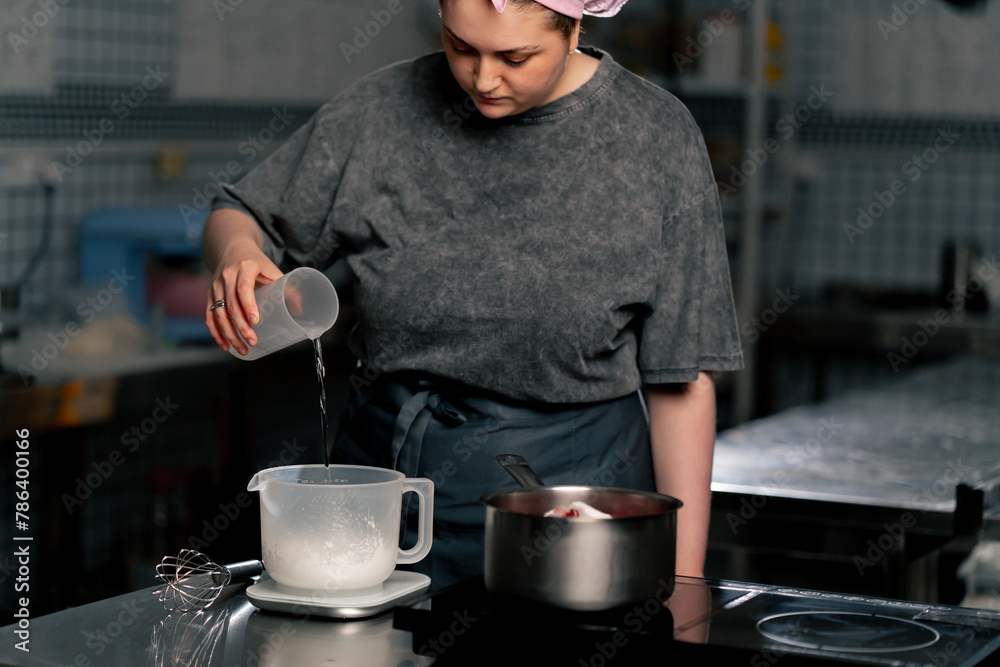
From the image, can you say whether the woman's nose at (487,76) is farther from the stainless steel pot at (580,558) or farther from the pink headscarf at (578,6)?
the stainless steel pot at (580,558)

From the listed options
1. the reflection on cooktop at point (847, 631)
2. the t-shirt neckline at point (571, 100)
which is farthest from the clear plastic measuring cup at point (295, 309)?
the reflection on cooktop at point (847, 631)

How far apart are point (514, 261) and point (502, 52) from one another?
23 centimetres

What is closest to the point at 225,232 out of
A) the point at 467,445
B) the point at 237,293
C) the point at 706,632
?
the point at 237,293

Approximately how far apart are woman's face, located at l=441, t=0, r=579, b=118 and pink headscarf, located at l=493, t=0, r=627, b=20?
1 centimetres

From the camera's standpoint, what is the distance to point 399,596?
3.21 feet

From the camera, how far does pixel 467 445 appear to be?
49.6 inches

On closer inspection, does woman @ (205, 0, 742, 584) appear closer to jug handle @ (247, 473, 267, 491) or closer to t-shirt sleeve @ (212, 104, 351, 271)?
t-shirt sleeve @ (212, 104, 351, 271)

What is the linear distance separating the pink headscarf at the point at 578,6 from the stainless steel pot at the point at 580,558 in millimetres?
518

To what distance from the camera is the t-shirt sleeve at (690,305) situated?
1.33 m

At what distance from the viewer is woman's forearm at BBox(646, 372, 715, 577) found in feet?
4.49

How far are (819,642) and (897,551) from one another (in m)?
0.99

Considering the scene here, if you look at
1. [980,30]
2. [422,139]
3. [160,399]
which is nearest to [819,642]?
[422,139]

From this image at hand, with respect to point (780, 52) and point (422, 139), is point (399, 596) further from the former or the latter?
point (780, 52)

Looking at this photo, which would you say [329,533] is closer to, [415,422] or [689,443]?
[415,422]
